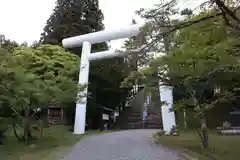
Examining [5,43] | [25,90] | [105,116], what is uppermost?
[5,43]

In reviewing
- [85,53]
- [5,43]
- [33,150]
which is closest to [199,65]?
[33,150]

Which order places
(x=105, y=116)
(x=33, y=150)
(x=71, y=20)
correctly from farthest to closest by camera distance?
(x=71, y=20) → (x=105, y=116) → (x=33, y=150)

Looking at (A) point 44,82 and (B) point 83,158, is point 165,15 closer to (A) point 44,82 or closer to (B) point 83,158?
(B) point 83,158

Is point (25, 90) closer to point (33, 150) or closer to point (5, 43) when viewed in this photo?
point (33, 150)

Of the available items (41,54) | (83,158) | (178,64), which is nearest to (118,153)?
(83,158)

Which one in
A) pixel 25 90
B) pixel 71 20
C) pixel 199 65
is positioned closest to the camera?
pixel 199 65

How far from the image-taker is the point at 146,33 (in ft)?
20.3

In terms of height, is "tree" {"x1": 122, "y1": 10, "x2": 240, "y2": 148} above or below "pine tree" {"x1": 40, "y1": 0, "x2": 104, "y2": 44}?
below

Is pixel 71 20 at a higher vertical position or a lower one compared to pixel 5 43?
higher

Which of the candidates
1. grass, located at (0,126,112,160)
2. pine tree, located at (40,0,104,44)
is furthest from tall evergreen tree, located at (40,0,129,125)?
grass, located at (0,126,112,160)

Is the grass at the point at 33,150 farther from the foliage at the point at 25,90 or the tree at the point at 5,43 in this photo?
the tree at the point at 5,43

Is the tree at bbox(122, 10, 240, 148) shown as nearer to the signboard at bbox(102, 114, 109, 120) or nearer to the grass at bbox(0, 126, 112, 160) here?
the grass at bbox(0, 126, 112, 160)

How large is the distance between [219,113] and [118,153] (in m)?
10.3

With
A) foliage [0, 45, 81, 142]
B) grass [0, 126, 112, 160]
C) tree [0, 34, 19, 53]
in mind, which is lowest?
grass [0, 126, 112, 160]
